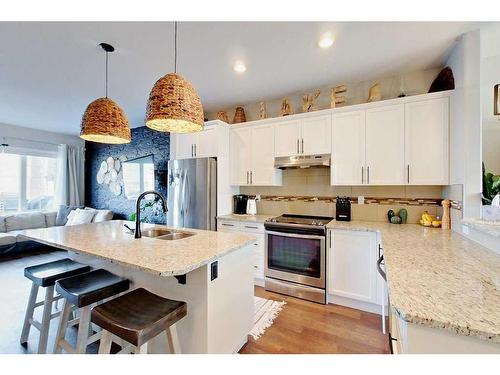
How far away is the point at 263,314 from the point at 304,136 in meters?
2.16

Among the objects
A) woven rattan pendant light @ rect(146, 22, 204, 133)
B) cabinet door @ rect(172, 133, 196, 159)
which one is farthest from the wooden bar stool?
cabinet door @ rect(172, 133, 196, 159)

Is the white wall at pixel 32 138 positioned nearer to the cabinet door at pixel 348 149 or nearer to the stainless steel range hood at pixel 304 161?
the stainless steel range hood at pixel 304 161

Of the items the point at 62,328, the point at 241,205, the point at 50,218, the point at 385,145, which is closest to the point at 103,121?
the point at 62,328

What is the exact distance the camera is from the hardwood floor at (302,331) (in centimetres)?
180

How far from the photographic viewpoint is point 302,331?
2031 millimetres

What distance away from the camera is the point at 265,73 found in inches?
103

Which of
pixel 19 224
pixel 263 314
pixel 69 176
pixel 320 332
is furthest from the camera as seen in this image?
pixel 69 176

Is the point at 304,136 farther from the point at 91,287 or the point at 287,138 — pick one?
the point at 91,287

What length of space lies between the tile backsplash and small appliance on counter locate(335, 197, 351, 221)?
16 centimetres

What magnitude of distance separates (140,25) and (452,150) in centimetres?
306

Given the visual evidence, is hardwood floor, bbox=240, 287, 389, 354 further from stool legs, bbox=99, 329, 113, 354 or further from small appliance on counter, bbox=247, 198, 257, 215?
small appliance on counter, bbox=247, 198, 257, 215

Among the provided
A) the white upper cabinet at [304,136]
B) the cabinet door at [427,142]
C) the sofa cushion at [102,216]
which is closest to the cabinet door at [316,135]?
the white upper cabinet at [304,136]

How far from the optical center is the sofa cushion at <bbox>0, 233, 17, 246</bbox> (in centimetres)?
387
